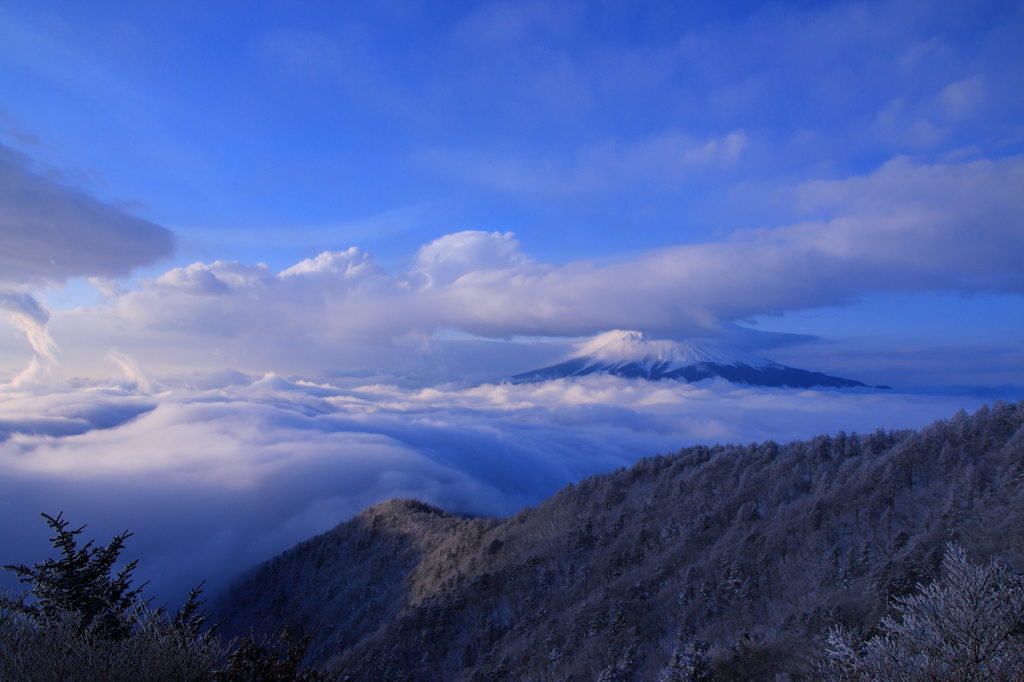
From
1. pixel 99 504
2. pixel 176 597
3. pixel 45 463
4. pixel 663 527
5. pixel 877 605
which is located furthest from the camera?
pixel 45 463

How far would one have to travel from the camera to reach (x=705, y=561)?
145 feet

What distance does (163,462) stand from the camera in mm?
172875

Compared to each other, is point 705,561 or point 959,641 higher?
point 959,641

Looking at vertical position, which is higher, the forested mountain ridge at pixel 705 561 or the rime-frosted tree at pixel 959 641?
the rime-frosted tree at pixel 959 641

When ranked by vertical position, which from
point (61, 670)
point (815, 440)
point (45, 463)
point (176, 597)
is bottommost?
point (176, 597)

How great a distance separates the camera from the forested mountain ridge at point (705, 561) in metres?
32.3

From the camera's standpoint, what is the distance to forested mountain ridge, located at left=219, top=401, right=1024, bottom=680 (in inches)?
1271

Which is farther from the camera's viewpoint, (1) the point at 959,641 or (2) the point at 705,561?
(2) the point at 705,561

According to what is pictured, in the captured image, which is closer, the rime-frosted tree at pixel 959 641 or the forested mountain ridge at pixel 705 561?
the rime-frosted tree at pixel 959 641

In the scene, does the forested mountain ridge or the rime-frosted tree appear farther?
the forested mountain ridge

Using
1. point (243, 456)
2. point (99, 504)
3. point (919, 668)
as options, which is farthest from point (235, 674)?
point (243, 456)

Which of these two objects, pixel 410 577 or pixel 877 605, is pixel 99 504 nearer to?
pixel 410 577

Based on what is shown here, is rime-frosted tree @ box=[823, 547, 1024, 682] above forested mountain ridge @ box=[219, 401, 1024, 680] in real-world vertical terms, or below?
above

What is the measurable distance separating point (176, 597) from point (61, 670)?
13970cm
